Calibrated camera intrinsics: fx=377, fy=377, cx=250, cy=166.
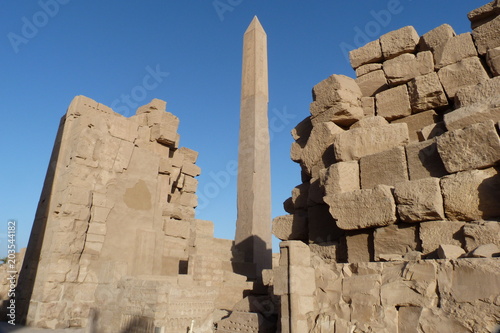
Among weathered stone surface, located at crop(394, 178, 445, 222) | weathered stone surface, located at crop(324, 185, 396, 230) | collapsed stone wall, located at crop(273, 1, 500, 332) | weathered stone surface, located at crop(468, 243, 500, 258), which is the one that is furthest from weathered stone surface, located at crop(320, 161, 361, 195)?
weathered stone surface, located at crop(468, 243, 500, 258)

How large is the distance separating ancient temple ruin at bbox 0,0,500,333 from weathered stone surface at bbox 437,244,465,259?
0.05ft

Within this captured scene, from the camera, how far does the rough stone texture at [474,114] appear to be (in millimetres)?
3387

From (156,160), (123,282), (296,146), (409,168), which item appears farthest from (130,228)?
(409,168)

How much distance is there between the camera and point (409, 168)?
12.5ft

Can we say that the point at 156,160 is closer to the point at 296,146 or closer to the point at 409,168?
the point at 296,146

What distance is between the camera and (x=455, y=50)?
14.4 ft

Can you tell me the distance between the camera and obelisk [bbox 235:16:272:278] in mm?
9297

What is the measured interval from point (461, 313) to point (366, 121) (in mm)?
2563

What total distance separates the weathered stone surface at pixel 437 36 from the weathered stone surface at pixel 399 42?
→ 0.52 ft

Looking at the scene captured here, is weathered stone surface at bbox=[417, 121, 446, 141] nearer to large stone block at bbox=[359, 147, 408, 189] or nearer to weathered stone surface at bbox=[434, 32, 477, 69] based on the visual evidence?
large stone block at bbox=[359, 147, 408, 189]

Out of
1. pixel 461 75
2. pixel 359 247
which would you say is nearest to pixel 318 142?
pixel 359 247

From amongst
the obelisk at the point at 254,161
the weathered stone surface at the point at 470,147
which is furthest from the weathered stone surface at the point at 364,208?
the obelisk at the point at 254,161

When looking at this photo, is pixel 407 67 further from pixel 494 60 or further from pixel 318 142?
pixel 318 142

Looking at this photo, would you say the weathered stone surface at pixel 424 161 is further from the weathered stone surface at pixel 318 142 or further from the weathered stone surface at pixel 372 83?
the weathered stone surface at pixel 372 83
